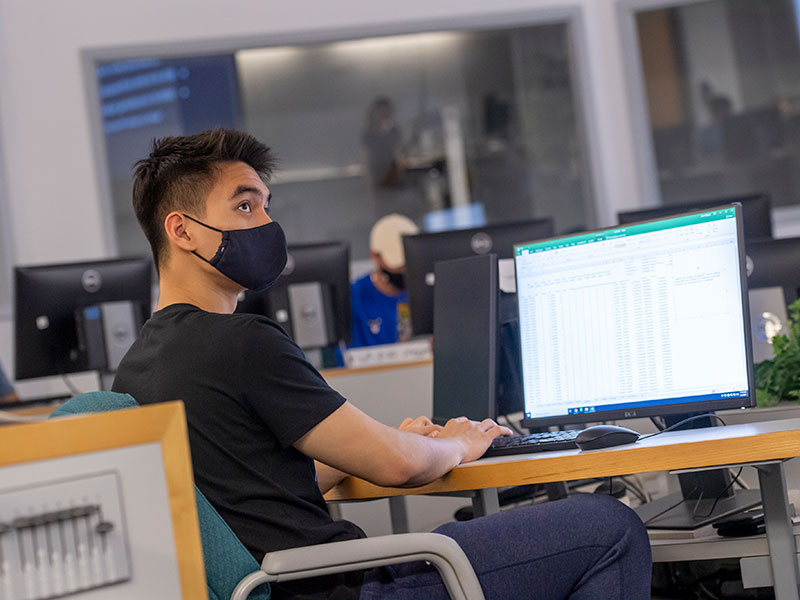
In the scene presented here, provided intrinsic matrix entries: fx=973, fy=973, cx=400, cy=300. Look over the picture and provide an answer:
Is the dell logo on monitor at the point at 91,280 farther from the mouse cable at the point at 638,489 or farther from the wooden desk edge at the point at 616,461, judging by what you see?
the wooden desk edge at the point at 616,461

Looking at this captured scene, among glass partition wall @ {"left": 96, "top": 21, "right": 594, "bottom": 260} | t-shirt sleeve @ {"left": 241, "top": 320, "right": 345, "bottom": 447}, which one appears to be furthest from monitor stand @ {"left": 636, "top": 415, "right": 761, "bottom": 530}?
glass partition wall @ {"left": 96, "top": 21, "right": 594, "bottom": 260}

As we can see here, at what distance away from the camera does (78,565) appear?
100 cm

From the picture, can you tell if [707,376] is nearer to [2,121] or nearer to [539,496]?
[539,496]

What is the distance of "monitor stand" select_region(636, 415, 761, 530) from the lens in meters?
1.82

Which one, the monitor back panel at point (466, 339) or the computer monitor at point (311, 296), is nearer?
the monitor back panel at point (466, 339)

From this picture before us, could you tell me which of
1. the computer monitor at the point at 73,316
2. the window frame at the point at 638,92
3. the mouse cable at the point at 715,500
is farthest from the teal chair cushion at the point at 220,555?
the window frame at the point at 638,92

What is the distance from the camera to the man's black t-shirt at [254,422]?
1.50 metres

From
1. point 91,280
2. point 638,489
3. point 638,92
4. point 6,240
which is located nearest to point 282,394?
point 638,489

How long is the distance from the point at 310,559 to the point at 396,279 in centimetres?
311

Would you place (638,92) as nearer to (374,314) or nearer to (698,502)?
(374,314)

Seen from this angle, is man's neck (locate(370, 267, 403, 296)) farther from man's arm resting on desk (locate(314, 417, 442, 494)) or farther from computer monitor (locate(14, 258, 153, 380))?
man's arm resting on desk (locate(314, 417, 442, 494))

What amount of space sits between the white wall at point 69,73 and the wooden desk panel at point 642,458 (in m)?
4.06

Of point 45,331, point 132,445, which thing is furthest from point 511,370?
point 45,331

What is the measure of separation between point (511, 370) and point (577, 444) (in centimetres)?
57
